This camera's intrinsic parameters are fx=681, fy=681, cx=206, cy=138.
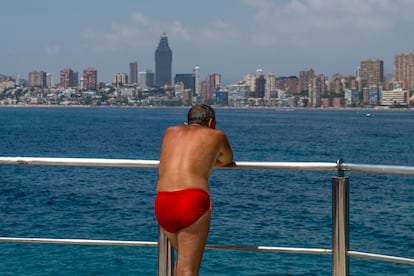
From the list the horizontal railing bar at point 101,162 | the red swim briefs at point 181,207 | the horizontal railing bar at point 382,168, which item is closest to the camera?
the red swim briefs at point 181,207

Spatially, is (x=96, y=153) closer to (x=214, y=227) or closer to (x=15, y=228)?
(x=15, y=228)

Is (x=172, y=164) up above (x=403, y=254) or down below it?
above

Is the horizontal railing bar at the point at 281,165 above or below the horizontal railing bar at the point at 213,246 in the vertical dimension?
above

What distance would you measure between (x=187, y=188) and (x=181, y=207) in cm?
10

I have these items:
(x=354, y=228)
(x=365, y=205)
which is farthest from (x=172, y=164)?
(x=365, y=205)

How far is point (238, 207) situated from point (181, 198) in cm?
2156

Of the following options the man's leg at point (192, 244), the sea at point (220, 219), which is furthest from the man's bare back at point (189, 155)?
the sea at point (220, 219)

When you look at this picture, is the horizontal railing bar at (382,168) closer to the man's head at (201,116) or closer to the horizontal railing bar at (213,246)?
the horizontal railing bar at (213,246)

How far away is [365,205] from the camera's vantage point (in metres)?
25.9

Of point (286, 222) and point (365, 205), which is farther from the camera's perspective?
point (365, 205)

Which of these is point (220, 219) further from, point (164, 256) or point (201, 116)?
point (201, 116)

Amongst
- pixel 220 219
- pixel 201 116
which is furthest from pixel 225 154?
pixel 220 219

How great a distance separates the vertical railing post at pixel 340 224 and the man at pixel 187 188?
64 centimetres

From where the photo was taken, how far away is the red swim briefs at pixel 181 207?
10.9 feet
